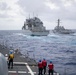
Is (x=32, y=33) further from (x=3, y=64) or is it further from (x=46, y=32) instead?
(x=3, y=64)

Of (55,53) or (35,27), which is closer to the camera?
(55,53)

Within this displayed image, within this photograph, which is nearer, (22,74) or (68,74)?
(22,74)

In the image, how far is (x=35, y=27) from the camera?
16088 centimetres

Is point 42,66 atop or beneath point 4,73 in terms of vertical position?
beneath

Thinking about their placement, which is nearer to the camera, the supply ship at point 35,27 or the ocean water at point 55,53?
the ocean water at point 55,53

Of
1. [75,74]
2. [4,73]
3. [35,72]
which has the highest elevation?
[4,73]

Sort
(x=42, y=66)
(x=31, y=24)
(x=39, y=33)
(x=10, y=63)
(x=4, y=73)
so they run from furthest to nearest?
(x=31, y=24)
(x=39, y=33)
(x=10, y=63)
(x=42, y=66)
(x=4, y=73)

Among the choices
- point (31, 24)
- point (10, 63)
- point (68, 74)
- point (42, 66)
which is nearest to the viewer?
point (42, 66)

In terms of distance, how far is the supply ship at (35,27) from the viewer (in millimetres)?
153375

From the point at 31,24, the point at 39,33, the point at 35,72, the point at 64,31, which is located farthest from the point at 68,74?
the point at 64,31

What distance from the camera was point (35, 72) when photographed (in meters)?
23.4

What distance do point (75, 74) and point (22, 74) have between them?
12.7 metres

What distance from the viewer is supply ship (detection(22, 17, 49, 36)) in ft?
503

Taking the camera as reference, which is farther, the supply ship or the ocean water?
the supply ship
